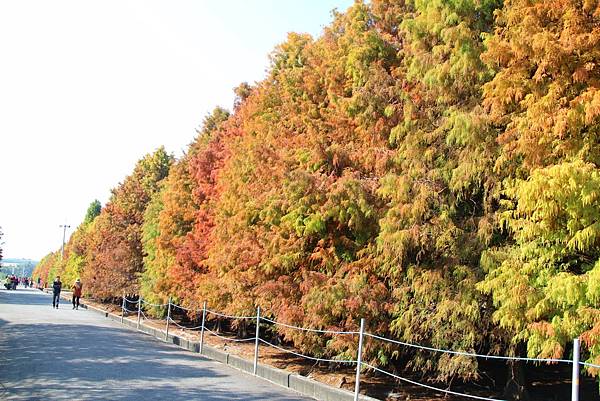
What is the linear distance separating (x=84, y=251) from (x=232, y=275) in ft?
131

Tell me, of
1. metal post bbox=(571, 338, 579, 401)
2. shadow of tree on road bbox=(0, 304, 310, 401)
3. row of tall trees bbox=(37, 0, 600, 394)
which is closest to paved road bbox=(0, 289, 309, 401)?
shadow of tree on road bbox=(0, 304, 310, 401)

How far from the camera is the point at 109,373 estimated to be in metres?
10.9

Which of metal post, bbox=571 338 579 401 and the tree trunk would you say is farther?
the tree trunk

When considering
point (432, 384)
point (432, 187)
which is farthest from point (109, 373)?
point (432, 384)

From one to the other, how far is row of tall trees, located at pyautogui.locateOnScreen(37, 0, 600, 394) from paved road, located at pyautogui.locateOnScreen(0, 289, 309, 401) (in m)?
2.20

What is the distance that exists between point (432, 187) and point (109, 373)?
263 inches

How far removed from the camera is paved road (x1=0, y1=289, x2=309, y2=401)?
914 centimetres

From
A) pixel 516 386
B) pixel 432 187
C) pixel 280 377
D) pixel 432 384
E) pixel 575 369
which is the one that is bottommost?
pixel 432 384

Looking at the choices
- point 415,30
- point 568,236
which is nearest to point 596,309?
point 568,236

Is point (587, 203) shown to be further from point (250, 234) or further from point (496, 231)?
point (250, 234)

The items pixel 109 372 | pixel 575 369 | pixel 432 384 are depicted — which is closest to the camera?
pixel 575 369

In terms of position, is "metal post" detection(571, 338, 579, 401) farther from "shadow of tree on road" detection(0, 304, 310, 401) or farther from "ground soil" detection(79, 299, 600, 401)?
"ground soil" detection(79, 299, 600, 401)

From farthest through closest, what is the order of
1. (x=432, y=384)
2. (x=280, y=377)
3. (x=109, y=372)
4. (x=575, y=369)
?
(x=432, y=384) < (x=280, y=377) < (x=109, y=372) < (x=575, y=369)

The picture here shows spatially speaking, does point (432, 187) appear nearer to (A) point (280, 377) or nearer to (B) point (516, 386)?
(B) point (516, 386)
